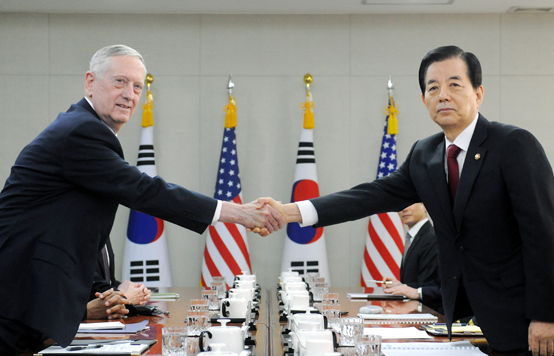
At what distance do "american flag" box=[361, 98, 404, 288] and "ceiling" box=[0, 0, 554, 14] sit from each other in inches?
40.9

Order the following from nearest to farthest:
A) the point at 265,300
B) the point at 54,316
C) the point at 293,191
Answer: the point at 54,316 → the point at 265,300 → the point at 293,191

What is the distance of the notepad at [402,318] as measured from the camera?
2609 millimetres

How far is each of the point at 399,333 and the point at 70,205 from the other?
54.7 inches

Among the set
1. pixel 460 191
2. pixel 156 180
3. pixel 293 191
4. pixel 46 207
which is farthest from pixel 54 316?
pixel 293 191

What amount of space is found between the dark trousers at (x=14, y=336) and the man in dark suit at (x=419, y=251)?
294 cm

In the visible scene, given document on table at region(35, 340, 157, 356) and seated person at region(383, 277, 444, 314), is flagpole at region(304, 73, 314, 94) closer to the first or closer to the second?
seated person at region(383, 277, 444, 314)

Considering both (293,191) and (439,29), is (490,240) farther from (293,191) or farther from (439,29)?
(439,29)

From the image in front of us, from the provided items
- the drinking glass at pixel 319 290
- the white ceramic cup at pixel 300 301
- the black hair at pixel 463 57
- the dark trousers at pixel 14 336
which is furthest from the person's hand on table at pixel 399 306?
the dark trousers at pixel 14 336

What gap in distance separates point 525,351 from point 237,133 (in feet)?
15.2

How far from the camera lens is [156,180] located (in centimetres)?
235

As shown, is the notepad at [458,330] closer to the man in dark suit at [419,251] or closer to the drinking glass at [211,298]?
the drinking glass at [211,298]

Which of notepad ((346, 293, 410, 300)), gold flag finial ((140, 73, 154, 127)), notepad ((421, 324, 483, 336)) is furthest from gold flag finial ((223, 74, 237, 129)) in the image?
notepad ((421, 324, 483, 336))

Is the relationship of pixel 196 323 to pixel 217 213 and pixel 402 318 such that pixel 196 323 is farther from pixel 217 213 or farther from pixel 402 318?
pixel 402 318

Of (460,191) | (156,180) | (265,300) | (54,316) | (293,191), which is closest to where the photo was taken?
(54,316)
